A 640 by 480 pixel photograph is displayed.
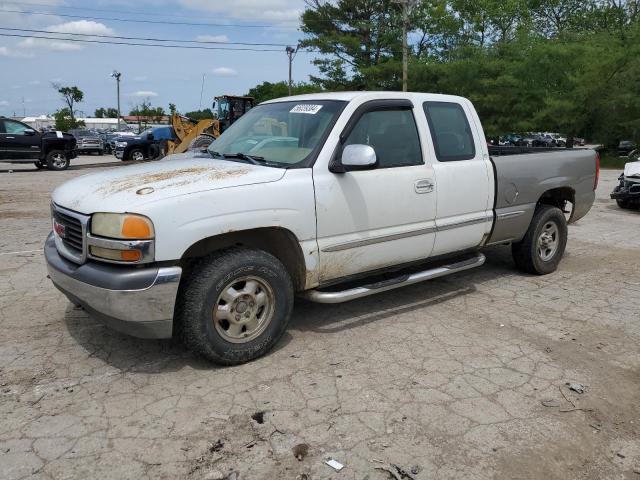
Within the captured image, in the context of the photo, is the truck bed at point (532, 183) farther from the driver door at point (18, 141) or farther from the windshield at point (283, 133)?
the driver door at point (18, 141)

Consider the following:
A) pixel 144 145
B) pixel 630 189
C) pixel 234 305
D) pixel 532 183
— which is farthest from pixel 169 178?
pixel 144 145

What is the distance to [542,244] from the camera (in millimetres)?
6137

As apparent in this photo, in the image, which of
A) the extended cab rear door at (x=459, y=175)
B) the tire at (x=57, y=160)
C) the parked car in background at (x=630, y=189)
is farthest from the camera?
the tire at (x=57, y=160)

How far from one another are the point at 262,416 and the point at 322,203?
5.12 feet

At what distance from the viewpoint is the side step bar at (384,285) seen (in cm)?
414

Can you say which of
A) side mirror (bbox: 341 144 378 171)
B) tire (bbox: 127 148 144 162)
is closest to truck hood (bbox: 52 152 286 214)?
side mirror (bbox: 341 144 378 171)

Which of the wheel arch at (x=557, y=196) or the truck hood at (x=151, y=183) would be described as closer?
the truck hood at (x=151, y=183)

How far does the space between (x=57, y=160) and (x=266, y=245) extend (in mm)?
18987

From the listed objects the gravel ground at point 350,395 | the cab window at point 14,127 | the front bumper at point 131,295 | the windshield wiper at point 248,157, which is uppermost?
the cab window at point 14,127

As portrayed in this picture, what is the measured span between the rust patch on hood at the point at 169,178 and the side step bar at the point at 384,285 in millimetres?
1088

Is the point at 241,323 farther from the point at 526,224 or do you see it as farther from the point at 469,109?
the point at 526,224

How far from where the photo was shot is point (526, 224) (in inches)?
227

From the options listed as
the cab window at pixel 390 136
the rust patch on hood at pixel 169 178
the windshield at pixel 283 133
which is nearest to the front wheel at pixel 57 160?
the windshield at pixel 283 133

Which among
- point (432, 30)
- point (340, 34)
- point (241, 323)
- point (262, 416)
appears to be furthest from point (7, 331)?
point (340, 34)
